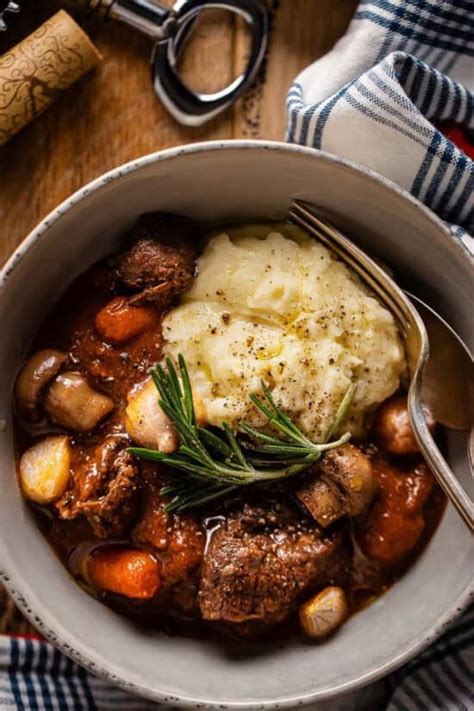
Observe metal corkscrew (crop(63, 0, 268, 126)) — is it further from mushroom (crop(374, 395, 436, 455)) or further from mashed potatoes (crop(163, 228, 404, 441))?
mushroom (crop(374, 395, 436, 455))

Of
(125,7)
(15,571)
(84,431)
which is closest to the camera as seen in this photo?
(15,571)

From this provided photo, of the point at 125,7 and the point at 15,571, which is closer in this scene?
the point at 15,571

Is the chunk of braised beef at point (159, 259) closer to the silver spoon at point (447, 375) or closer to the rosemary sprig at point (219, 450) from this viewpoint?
the rosemary sprig at point (219, 450)

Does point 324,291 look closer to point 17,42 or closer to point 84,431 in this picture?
point 84,431

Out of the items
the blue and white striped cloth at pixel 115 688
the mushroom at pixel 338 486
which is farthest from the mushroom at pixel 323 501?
the blue and white striped cloth at pixel 115 688

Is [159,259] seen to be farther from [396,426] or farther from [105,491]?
[396,426]

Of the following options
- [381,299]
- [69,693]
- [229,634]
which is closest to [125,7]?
[381,299]
